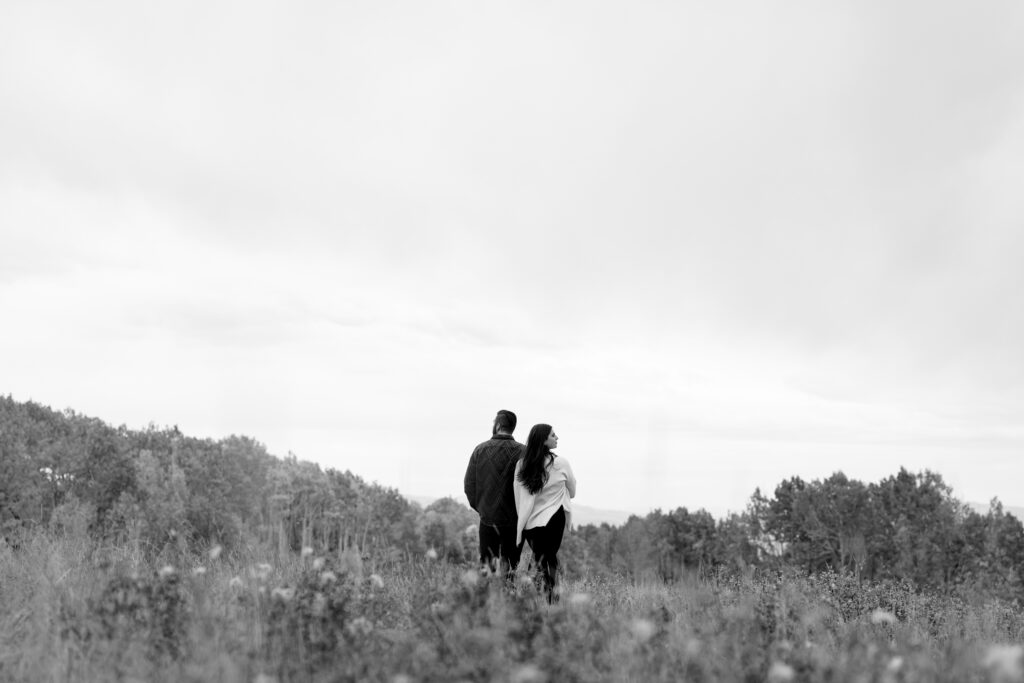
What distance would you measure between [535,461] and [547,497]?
41 centimetres

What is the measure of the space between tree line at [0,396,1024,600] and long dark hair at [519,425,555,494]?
25.1 meters

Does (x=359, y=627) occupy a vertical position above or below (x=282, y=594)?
below

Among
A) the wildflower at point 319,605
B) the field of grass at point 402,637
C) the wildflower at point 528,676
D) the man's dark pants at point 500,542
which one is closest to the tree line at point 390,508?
the man's dark pants at point 500,542

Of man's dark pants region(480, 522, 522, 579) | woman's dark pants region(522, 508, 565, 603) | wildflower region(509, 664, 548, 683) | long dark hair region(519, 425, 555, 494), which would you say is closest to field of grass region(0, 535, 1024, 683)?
wildflower region(509, 664, 548, 683)

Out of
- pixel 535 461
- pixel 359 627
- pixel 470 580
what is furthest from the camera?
pixel 535 461

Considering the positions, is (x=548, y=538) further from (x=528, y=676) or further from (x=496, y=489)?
(x=528, y=676)

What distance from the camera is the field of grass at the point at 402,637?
12.9 ft

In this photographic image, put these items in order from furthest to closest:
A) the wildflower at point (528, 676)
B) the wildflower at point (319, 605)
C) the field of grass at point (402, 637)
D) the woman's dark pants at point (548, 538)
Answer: the woman's dark pants at point (548, 538) < the wildflower at point (319, 605) < the field of grass at point (402, 637) < the wildflower at point (528, 676)

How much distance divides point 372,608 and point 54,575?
2716 millimetres

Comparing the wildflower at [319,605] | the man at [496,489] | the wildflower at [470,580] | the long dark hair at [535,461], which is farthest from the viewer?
the man at [496,489]

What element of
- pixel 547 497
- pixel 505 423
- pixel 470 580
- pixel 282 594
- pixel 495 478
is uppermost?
pixel 505 423

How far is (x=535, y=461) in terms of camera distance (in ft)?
27.8

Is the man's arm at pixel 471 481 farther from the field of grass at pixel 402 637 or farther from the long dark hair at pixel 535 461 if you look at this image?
the field of grass at pixel 402 637

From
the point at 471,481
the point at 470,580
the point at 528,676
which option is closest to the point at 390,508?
the point at 471,481
